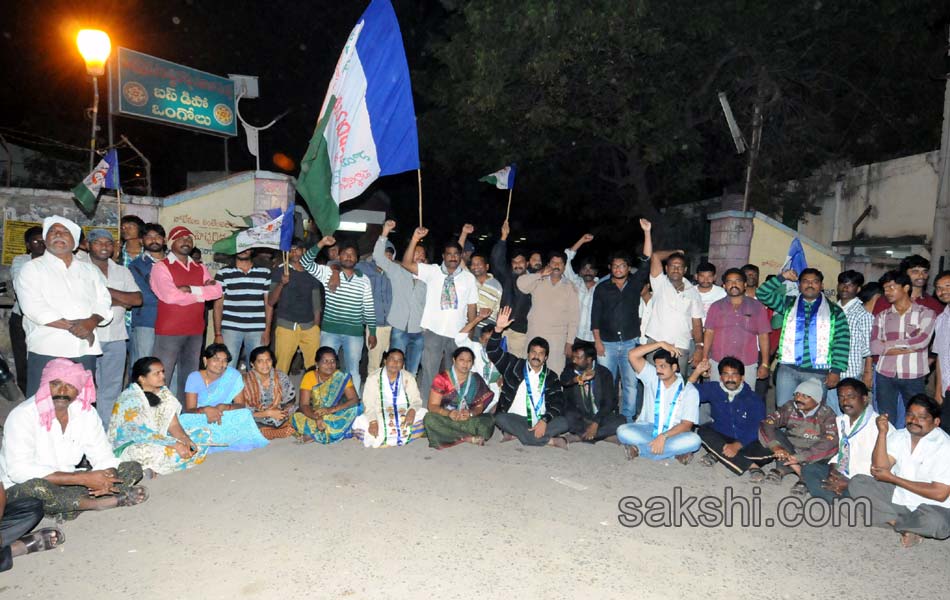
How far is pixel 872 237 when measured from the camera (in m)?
12.8

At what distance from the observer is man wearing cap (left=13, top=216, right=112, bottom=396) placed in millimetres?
5098

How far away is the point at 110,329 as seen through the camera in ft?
19.3

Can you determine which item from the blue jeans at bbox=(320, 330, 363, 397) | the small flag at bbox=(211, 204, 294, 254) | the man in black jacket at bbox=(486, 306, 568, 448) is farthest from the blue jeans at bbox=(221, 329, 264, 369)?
the man in black jacket at bbox=(486, 306, 568, 448)

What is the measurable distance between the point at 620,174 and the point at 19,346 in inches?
514

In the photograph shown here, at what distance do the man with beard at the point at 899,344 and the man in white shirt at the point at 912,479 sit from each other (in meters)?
1.38

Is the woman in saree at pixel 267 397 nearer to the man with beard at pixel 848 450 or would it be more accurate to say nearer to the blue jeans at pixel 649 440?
the blue jeans at pixel 649 440

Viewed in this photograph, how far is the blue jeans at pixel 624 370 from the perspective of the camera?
711cm

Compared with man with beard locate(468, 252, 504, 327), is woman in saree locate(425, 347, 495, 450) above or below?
below

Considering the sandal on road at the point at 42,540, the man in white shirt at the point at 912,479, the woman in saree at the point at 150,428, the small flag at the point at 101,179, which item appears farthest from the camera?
the small flag at the point at 101,179

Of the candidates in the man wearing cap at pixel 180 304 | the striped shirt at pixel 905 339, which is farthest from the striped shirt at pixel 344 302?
the striped shirt at pixel 905 339

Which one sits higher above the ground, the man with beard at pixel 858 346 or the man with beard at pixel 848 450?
the man with beard at pixel 858 346

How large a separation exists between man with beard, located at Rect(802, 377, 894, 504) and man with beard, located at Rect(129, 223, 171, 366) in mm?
5939

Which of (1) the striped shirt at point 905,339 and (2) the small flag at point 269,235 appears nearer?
(1) the striped shirt at point 905,339

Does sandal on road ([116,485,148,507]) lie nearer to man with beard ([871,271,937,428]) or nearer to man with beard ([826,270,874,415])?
man with beard ([826,270,874,415])
